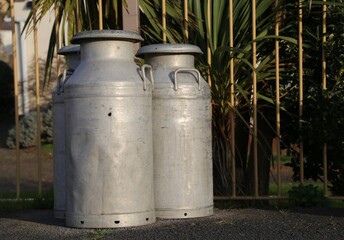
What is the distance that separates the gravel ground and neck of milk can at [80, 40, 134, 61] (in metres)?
1.27

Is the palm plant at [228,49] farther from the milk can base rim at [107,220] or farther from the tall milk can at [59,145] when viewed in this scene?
the milk can base rim at [107,220]

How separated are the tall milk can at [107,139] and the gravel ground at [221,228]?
5.7 inches

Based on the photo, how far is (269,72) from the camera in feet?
24.4

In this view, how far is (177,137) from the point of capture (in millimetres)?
6273

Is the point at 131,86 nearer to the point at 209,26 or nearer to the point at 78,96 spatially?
the point at 78,96

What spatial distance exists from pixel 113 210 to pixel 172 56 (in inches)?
52.1

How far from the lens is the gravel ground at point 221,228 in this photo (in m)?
5.55

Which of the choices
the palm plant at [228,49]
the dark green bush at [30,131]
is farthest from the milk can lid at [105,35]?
the dark green bush at [30,131]

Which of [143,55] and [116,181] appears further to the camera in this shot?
[143,55]

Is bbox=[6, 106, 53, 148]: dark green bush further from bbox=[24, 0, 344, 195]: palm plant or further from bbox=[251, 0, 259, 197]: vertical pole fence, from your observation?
bbox=[251, 0, 259, 197]: vertical pole fence

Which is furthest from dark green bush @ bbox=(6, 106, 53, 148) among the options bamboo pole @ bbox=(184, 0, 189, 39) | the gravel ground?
the gravel ground

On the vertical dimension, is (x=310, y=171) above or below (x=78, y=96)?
below

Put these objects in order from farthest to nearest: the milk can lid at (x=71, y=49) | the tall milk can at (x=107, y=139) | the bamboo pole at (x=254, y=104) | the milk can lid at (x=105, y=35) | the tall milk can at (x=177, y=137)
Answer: the bamboo pole at (x=254, y=104)
the milk can lid at (x=71, y=49)
the tall milk can at (x=177, y=137)
the milk can lid at (x=105, y=35)
the tall milk can at (x=107, y=139)

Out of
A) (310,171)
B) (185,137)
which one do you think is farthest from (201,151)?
(310,171)
